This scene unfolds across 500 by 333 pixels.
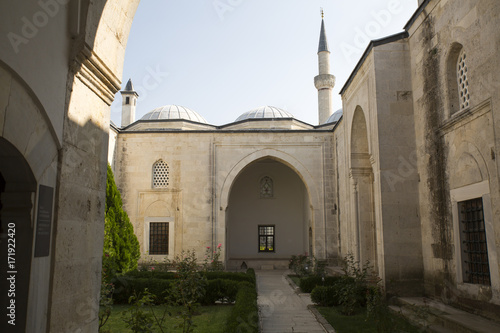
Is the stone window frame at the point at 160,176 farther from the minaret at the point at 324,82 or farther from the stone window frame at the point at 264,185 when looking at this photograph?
the minaret at the point at 324,82

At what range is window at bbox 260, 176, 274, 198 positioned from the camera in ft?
66.8

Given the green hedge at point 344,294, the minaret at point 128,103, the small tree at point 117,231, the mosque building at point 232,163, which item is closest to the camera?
the mosque building at point 232,163

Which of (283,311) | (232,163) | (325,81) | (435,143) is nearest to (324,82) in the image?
(325,81)

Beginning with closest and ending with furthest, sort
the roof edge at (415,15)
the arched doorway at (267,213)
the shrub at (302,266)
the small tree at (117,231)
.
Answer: the roof edge at (415,15), the small tree at (117,231), the shrub at (302,266), the arched doorway at (267,213)

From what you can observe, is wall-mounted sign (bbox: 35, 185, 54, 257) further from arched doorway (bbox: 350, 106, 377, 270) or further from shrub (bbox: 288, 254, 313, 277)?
shrub (bbox: 288, 254, 313, 277)

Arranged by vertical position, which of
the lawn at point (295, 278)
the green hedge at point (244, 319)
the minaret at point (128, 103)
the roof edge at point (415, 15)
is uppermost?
the minaret at point (128, 103)

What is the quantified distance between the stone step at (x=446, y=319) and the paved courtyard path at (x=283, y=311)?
149cm

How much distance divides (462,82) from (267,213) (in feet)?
46.9

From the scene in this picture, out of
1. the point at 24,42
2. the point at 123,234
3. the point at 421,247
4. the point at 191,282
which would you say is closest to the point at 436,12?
the point at 421,247

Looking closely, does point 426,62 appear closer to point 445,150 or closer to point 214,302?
point 445,150

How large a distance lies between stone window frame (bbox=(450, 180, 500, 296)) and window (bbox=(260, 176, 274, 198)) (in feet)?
45.5

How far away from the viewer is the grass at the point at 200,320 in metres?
6.30

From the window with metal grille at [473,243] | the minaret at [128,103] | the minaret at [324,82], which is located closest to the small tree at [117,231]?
the window with metal grille at [473,243]

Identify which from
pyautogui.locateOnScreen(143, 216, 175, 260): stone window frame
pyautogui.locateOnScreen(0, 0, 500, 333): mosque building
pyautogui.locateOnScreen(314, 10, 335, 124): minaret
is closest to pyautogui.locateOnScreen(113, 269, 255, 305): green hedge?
pyautogui.locateOnScreen(0, 0, 500, 333): mosque building
